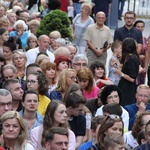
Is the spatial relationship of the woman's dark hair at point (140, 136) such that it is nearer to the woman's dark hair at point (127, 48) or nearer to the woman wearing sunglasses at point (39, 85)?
the woman wearing sunglasses at point (39, 85)

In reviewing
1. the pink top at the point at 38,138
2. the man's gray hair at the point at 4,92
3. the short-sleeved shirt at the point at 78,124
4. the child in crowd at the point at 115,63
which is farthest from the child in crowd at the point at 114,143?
the child in crowd at the point at 115,63

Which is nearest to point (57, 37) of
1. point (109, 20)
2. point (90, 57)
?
point (90, 57)

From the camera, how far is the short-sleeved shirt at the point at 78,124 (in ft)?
38.7

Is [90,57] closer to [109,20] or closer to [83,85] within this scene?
[83,85]

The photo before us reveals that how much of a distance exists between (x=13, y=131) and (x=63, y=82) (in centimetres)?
295

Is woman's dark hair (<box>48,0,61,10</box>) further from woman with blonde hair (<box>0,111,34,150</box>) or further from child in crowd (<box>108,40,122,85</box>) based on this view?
woman with blonde hair (<box>0,111,34,150</box>)

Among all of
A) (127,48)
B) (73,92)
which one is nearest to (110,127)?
(73,92)

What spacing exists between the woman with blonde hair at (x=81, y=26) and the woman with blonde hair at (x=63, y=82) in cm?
595

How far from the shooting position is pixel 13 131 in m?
10.2

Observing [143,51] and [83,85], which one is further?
[143,51]

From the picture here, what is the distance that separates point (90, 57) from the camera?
1780 cm

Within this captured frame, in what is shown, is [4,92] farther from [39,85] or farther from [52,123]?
[39,85]

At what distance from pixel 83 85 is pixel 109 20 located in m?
14.0

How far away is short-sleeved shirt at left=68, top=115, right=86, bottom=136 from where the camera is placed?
11781 millimetres
